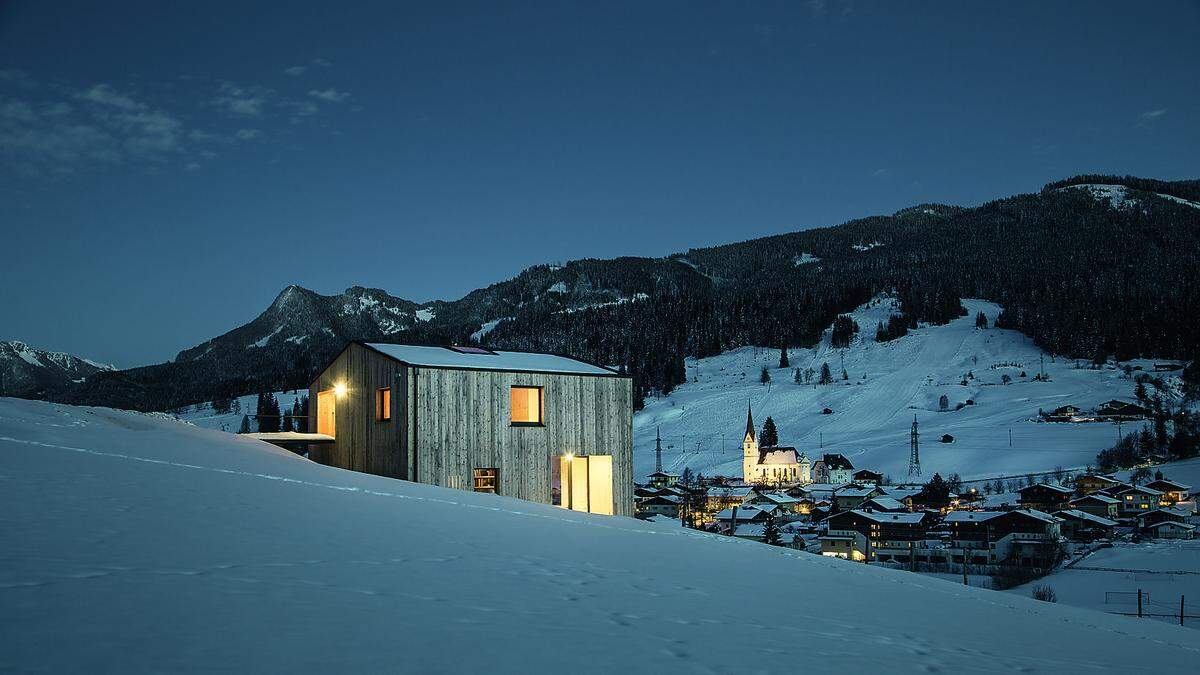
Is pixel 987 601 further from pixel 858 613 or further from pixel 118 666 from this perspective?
pixel 118 666

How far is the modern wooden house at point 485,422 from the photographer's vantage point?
20266 millimetres

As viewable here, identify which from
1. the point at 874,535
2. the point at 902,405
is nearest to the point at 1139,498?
the point at 874,535

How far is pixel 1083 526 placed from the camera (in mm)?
55219

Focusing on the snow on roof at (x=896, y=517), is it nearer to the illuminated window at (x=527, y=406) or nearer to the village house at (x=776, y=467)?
the illuminated window at (x=527, y=406)

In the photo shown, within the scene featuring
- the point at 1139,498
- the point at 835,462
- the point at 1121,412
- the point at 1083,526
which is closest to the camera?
the point at 1083,526

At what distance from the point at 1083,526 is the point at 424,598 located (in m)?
63.0

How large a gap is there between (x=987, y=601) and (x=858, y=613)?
341cm

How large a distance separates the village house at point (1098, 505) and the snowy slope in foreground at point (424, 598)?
210 ft

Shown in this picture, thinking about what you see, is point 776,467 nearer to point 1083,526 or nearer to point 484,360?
point 1083,526

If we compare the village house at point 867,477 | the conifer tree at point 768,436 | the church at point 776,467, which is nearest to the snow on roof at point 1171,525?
the village house at point 867,477

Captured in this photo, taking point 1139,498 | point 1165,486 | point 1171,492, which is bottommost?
point 1139,498

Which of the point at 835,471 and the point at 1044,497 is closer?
the point at 1044,497

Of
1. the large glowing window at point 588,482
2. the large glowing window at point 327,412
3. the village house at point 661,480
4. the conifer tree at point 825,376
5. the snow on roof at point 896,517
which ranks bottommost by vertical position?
the village house at point 661,480

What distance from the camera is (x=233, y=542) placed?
598 cm
